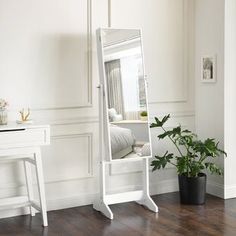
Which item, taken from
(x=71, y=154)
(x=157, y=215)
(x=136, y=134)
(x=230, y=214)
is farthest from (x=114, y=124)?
(x=230, y=214)

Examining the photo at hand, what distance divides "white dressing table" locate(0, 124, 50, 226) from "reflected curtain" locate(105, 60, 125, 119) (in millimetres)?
698

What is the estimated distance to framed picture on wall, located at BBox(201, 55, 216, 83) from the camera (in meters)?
4.89

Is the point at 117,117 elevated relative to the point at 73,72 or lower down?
lower down

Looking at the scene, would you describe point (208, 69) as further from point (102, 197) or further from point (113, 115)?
point (102, 197)

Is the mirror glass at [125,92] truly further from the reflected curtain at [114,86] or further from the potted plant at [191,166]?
the potted plant at [191,166]

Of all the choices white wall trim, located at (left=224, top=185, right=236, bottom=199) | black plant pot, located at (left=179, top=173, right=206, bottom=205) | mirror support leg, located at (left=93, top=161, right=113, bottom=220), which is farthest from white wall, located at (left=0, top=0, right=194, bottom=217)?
white wall trim, located at (left=224, top=185, right=236, bottom=199)

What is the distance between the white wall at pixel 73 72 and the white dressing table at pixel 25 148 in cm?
27

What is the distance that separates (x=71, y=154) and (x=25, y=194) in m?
0.56

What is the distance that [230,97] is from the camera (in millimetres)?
4855

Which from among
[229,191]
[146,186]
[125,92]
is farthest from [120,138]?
[229,191]

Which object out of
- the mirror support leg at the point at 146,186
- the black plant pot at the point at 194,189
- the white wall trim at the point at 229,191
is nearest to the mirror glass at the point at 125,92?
the mirror support leg at the point at 146,186

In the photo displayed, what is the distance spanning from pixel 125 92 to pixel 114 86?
125 millimetres

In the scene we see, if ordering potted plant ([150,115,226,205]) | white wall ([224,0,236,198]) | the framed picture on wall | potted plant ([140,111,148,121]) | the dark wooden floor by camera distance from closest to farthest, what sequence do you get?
the dark wooden floor, potted plant ([140,111,148,121]), potted plant ([150,115,226,205]), white wall ([224,0,236,198]), the framed picture on wall

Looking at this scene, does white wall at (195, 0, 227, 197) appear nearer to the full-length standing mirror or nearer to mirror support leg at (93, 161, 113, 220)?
the full-length standing mirror
